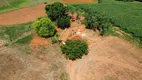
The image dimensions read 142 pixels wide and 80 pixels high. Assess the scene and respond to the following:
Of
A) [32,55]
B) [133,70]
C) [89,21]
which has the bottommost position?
[133,70]

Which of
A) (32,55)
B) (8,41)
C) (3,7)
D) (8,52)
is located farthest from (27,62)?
(3,7)

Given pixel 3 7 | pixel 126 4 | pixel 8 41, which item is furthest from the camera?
pixel 126 4

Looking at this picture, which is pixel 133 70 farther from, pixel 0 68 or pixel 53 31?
pixel 0 68

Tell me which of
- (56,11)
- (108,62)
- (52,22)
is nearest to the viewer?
(108,62)

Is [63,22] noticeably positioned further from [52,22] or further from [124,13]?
[124,13]

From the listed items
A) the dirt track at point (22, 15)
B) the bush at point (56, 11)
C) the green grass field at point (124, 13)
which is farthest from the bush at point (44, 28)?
the green grass field at point (124, 13)

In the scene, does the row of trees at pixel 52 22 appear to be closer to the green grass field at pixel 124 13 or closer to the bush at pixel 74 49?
the bush at pixel 74 49

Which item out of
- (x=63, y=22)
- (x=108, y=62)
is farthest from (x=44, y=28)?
(x=108, y=62)
